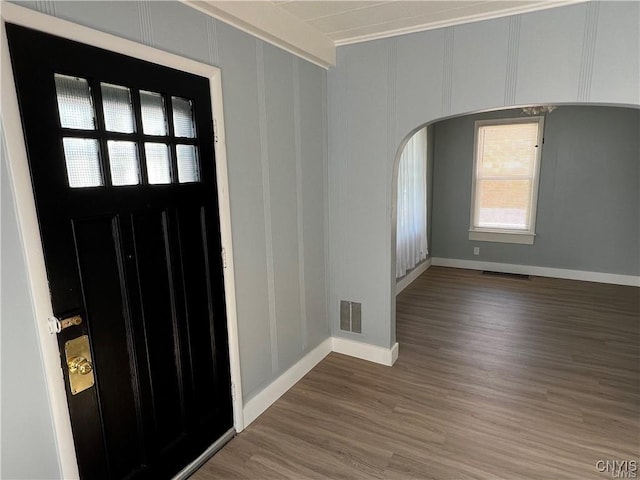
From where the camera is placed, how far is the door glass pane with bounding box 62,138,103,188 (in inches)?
55.3

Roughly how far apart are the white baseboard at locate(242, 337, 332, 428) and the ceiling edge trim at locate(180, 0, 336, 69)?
7.60 ft

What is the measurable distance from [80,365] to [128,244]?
20.6 inches

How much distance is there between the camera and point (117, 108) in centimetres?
156

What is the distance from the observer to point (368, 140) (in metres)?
2.89

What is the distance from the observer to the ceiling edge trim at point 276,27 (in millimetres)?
1930

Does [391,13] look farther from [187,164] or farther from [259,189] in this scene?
[187,164]

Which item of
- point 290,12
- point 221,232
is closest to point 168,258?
point 221,232

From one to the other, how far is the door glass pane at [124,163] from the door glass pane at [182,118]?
0.88 feet

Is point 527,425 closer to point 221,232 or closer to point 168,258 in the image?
point 221,232

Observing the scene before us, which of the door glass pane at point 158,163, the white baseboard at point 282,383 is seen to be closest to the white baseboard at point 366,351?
the white baseboard at point 282,383

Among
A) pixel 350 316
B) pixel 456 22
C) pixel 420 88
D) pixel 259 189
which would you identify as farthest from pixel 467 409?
pixel 456 22

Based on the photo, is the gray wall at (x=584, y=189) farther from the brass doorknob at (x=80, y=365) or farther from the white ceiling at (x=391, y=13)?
the brass doorknob at (x=80, y=365)

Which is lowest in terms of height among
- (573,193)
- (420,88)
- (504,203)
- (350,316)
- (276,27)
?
(350,316)

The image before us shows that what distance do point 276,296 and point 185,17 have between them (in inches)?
68.7
